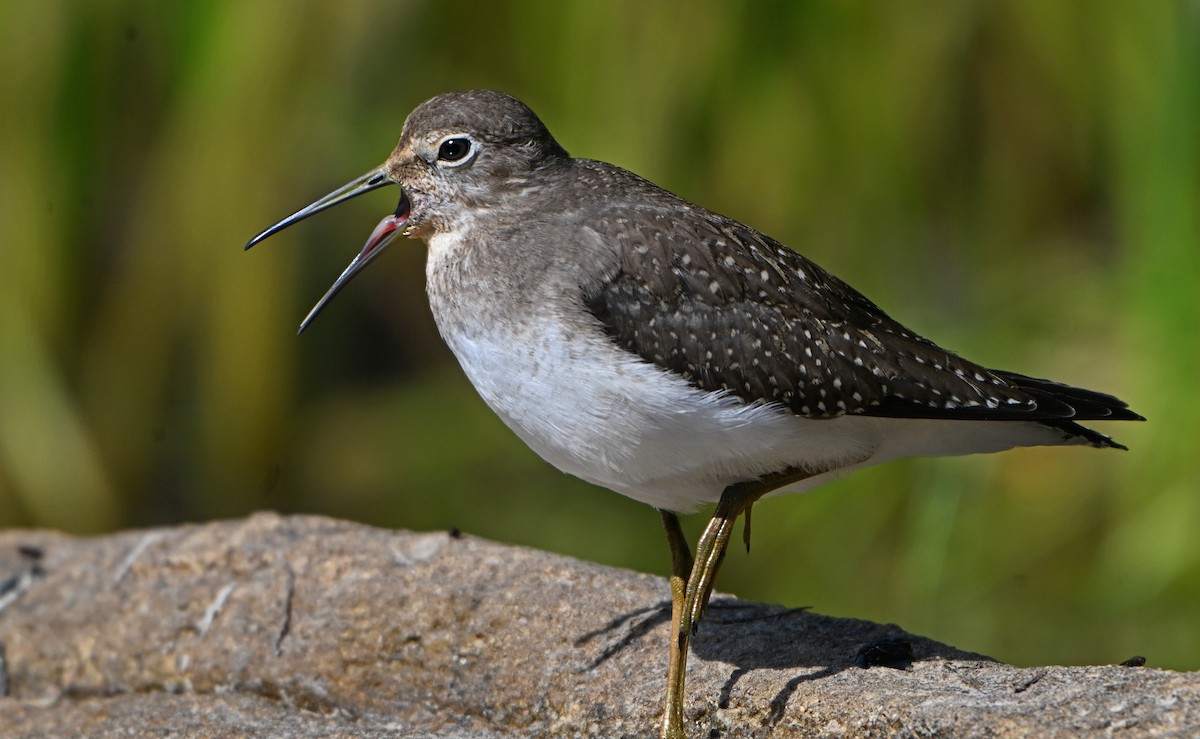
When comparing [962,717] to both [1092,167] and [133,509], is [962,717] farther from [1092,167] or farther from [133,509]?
[133,509]

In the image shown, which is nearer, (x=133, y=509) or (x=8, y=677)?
(x=8, y=677)

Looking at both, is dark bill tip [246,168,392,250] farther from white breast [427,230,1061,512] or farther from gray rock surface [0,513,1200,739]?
gray rock surface [0,513,1200,739]

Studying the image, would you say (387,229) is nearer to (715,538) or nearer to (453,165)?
(453,165)

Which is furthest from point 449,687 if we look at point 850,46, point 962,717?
point 850,46

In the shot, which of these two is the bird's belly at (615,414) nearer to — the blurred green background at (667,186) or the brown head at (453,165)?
the brown head at (453,165)

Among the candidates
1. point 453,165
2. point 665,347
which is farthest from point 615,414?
point 453,165

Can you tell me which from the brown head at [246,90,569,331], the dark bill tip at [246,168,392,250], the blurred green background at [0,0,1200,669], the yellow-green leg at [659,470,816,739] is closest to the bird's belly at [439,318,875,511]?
the yellow-green leg at [659,470,816,739]
